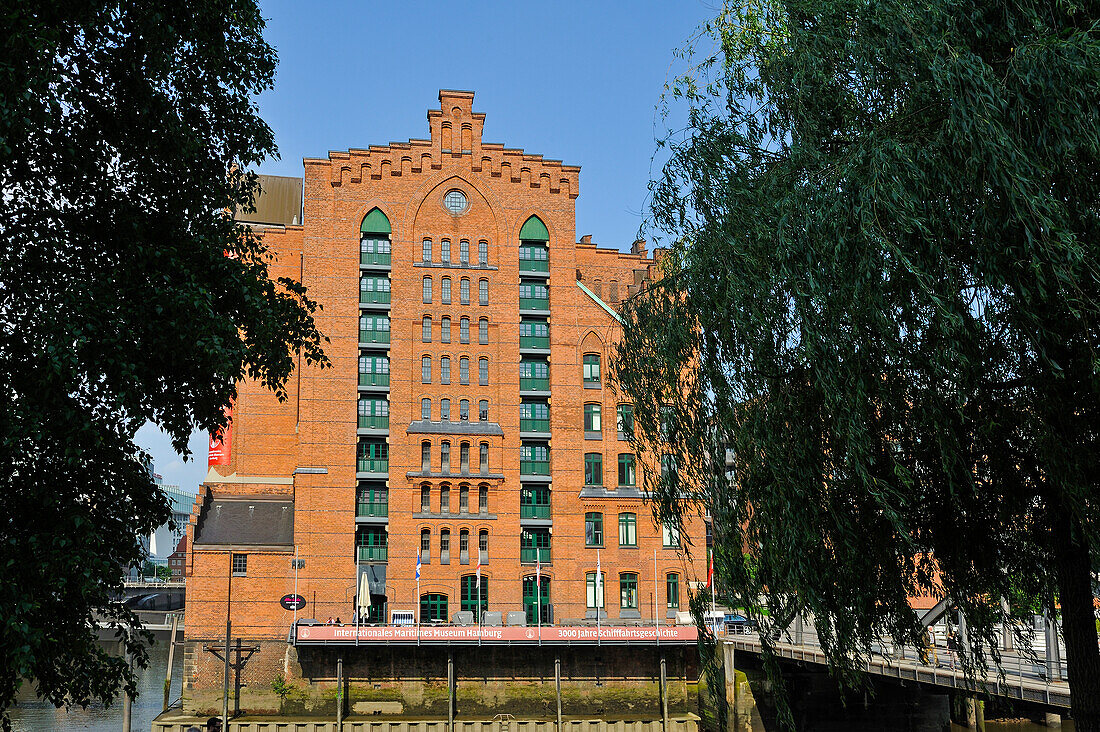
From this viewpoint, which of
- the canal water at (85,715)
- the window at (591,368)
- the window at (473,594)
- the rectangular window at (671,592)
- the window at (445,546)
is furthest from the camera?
the window at (591,368)

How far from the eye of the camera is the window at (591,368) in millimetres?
56969

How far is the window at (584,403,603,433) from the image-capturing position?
5647 cm

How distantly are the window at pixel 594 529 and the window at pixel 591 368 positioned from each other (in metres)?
6.93

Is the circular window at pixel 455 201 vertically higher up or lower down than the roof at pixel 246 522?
higher up

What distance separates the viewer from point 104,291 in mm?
12719

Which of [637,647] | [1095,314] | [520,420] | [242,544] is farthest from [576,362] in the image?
[1095,314]

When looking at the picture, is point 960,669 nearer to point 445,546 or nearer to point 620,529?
point 620,529

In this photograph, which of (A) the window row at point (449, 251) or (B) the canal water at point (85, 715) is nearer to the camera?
(B) the canal water at point (85, 715)

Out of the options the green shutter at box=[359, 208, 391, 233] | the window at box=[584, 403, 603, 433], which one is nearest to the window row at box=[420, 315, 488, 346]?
the green shutter at box=[359, 208, 391, 233]

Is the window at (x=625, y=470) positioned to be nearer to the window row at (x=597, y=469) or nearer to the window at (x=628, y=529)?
the window row at (x=597, y=469)

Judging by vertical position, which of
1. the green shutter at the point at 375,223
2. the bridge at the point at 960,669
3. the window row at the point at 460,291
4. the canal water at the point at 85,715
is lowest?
the canal water at the point at 85,715

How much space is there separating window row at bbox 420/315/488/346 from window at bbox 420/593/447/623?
42.0 feet

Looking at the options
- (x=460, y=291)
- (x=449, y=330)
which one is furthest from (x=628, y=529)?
(x=460, y=291)

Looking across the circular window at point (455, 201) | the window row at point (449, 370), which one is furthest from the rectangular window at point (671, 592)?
the circular window at point (455, 201)
